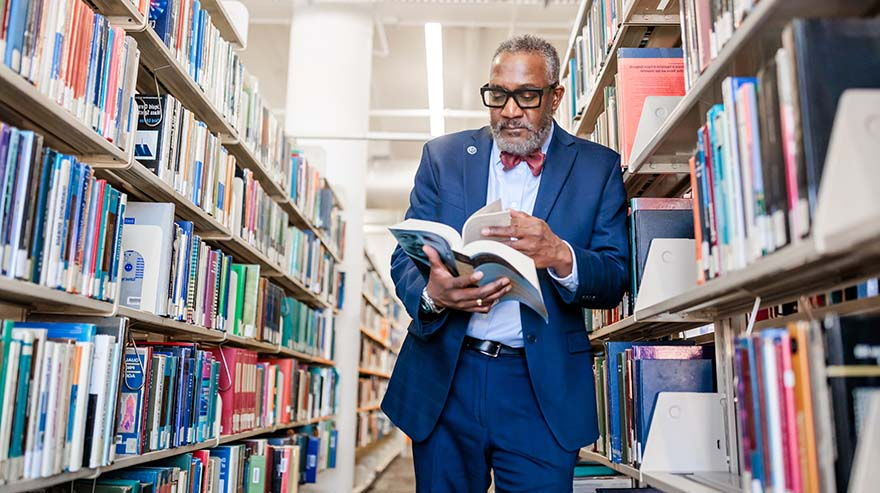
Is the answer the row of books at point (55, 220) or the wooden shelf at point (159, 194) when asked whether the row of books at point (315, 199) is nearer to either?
the wooden shelf at point (159, 194)

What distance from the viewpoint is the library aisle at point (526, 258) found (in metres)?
0.98

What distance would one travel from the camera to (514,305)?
167 centimetres

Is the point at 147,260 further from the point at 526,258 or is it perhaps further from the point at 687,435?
the point at 687,435

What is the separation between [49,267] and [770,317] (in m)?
1.74

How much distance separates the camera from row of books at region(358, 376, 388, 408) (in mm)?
6949

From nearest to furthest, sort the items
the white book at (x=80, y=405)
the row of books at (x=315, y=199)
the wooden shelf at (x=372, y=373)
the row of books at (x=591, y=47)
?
1. the white book at (x=80, y=405)
2. the row of books at (x=591, y=47)
3. the row of books at (x=315, y=199)
4. the wooden shelf at (x=372, y=373)

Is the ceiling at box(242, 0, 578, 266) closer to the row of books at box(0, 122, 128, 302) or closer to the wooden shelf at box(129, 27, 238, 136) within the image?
the wooden shelf at box(129, 27, 238, 136)

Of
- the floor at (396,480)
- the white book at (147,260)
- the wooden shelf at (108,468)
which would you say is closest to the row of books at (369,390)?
the floor at (396,480)

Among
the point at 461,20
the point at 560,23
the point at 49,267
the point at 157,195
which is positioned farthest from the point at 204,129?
the point at 560,23

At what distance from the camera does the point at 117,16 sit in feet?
6.55

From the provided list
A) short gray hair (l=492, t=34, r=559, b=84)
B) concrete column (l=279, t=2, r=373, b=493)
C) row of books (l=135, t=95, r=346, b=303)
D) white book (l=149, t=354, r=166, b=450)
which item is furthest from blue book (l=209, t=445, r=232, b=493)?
concrete column (l=279, t=2, r=373, b=493)

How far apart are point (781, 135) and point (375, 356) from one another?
7.58m

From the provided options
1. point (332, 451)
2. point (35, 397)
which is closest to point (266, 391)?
point (332, 451)

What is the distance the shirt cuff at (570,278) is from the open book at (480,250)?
12 centimetres
